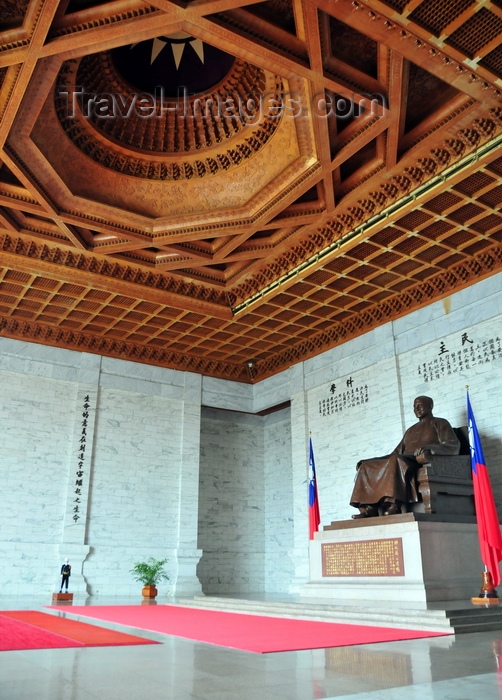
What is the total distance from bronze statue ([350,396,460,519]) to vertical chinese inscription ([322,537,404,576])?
45 centimetres

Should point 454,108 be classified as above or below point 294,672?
above

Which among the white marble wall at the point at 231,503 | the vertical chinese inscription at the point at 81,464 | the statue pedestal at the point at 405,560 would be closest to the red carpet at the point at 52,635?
the statue pedestal at the point at 405,560

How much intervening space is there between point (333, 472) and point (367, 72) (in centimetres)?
666

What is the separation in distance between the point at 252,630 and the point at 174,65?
647 cm

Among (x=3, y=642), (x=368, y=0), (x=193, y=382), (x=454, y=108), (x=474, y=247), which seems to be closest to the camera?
(x=3, y=642)

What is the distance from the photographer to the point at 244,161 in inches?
303

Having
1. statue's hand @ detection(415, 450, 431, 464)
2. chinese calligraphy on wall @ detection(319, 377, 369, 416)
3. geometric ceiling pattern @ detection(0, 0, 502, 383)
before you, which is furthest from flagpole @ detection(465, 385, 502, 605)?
chinese calligraphy on wall @ detection(319, 377, 369, 416)

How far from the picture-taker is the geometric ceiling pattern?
5531 mm

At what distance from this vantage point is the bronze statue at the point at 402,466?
274 inches

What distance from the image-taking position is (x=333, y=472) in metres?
10.5

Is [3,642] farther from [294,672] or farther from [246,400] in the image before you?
[246,400]

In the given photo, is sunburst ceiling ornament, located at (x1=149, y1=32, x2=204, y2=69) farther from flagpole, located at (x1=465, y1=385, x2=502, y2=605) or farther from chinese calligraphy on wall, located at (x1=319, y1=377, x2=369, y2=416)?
flagpole, located at (x1=465, y1=385, x2=502, y2=605)

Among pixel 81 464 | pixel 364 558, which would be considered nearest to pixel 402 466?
pixel 364 558

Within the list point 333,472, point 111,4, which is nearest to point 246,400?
point 333,472
